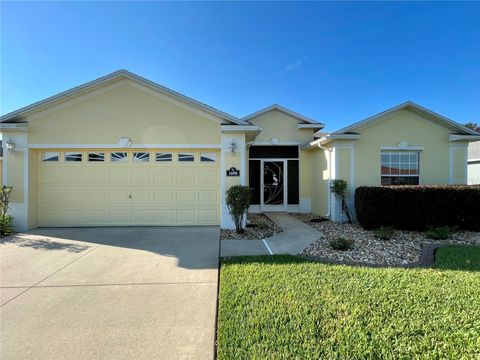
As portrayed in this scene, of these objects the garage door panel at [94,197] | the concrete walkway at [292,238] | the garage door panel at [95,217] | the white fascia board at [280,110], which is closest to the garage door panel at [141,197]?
the garage door panel at [94,197]

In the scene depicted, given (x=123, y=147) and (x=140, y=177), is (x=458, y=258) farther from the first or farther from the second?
(x=123, y=147)

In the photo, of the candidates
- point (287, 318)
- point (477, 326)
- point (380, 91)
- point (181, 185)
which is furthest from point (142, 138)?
point (380, 91)

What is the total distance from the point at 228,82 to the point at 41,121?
9204mm

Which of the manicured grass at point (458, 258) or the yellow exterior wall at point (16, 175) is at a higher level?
the yellow exterior wall at point (16, 175)

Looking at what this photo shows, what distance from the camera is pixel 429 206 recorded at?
8.09 meters

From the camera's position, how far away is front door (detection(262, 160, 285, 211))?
A: 12984 mm

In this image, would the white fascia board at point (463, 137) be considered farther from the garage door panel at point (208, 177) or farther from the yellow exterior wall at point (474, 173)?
the yellow exterior wall at point (474, 173)

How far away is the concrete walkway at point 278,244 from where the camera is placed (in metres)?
6.11

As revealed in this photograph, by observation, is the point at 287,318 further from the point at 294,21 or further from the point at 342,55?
the point at 342,55

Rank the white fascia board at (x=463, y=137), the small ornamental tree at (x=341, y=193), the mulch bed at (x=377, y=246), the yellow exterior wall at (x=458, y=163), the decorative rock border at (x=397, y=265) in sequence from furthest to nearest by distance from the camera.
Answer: the yellow exterior wall at (x=458, y=163)
the white fascia board at (x=463, y=137)
the small ornamental tree at (x=341, y=193)
the mulch bed at (x=377, y=246)
the decorative rock border at (x=397, y=265)

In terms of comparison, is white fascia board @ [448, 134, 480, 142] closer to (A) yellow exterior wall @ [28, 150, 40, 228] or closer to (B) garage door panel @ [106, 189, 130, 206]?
(B) garage door panel @ [106, 189, 130, 206]

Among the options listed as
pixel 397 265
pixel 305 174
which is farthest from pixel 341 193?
pixel 397 265

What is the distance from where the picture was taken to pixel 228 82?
1439 cm

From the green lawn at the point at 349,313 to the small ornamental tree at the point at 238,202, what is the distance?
10.7 ft
